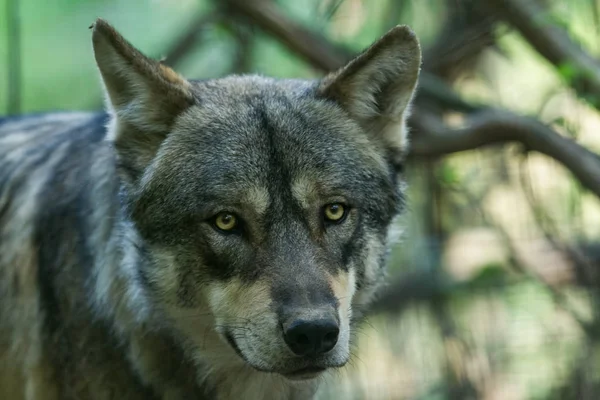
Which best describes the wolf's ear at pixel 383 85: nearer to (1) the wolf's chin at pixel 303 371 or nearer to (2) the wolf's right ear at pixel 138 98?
(2) the wolf's right ear at pixel 138 98

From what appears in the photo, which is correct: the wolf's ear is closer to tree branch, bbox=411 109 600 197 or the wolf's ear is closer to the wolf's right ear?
the wolf's right ear

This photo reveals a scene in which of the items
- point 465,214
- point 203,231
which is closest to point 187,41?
point 465,214

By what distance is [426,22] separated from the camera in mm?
7945

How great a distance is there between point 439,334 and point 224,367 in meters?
4.14

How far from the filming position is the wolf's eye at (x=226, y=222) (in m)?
3.39

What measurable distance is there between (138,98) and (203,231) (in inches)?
26.7

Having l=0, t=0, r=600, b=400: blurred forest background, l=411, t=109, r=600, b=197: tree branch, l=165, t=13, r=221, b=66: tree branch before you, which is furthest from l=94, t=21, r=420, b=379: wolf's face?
l=165, t=13, r=221, b=66: tree branch

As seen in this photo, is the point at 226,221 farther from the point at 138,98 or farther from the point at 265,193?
the point at 138,98

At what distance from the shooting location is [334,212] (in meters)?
3.51

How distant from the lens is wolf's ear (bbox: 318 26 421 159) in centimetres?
373

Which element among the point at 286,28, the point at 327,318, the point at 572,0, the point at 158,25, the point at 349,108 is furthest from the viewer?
the point at 158,25

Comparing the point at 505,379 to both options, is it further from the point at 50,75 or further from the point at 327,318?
the point at 50,75

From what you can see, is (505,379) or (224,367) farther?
(505,379)

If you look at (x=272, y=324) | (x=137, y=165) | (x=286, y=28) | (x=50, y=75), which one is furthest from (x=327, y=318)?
(x=50, y=75)
